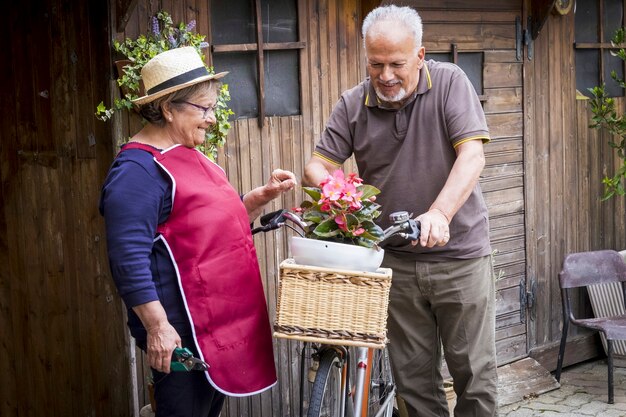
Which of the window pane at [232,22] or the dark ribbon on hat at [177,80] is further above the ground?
the window pane at [232,22]

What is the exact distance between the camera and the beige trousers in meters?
4.39

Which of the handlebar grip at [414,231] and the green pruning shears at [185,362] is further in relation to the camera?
the handlebar grip at [414,231]

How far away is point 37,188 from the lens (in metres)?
5.52

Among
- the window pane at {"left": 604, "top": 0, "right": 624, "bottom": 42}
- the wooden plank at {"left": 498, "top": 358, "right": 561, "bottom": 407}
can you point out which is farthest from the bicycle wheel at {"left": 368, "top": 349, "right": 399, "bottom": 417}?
the window pane at {"left": 604, "top": 0, "right": 624, "bottom": 42}

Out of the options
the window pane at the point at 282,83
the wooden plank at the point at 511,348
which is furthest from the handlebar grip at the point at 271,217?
the wooden plank at the point at 511,348

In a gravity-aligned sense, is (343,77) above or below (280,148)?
above

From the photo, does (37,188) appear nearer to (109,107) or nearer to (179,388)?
(109,107)

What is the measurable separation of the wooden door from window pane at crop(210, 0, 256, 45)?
1.49 meters

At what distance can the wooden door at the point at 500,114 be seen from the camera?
6.65 meters

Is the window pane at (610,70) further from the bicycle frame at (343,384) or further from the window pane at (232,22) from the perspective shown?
the bicycle frame at (343,384)

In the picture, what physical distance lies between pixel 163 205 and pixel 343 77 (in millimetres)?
2510

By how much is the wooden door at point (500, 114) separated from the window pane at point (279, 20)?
1185 mm

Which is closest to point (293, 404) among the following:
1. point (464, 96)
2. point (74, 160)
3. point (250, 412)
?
point (250, 412)

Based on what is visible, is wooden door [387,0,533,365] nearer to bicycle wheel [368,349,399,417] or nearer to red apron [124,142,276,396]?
bicycle wheel [368,349,399,417]
